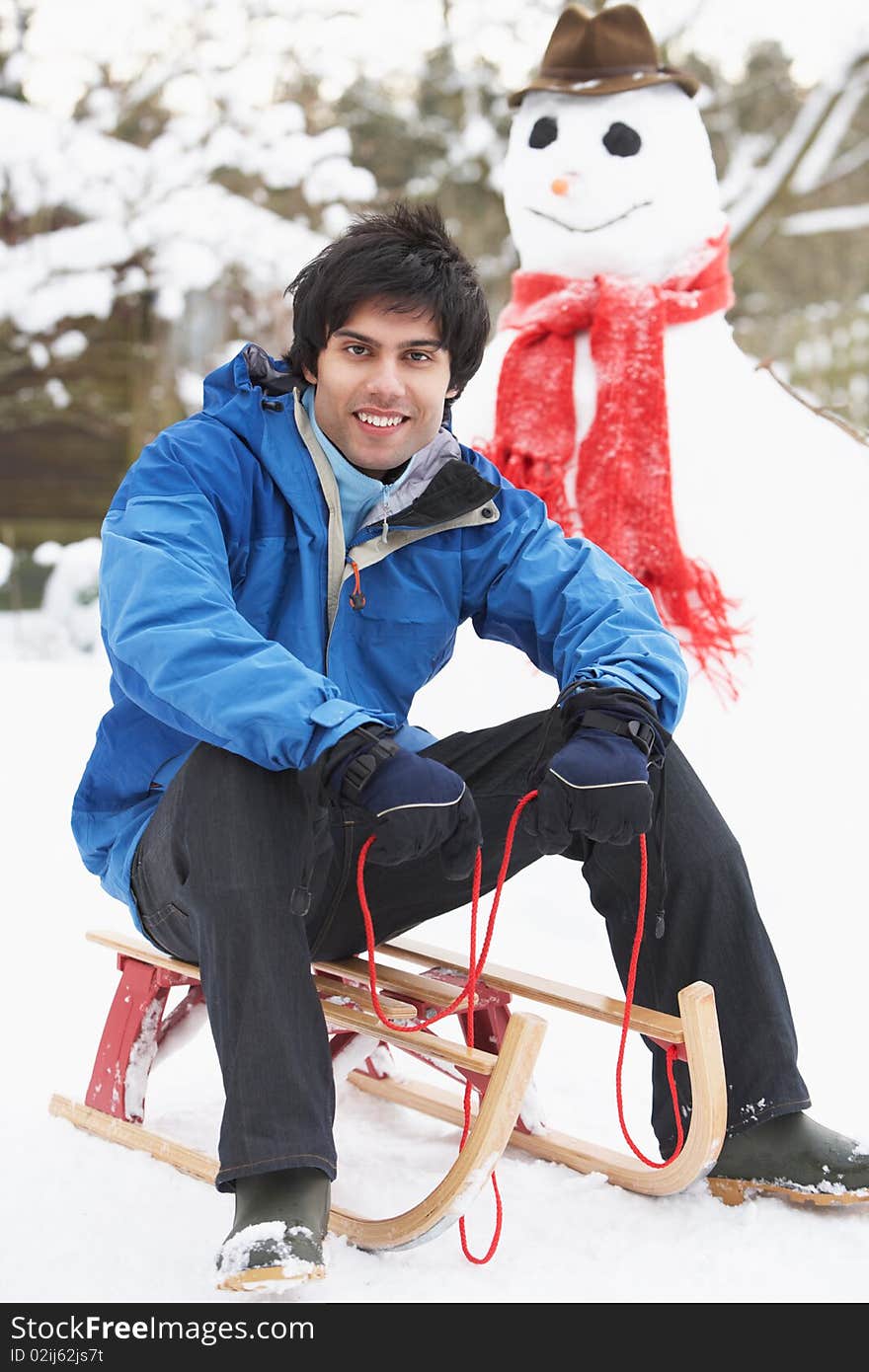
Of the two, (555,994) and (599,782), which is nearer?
(599,782)

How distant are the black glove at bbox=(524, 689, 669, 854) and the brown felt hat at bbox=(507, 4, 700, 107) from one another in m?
1.50

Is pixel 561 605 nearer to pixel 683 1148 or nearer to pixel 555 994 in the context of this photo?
pixel 555 994

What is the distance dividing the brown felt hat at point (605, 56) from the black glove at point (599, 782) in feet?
4.91

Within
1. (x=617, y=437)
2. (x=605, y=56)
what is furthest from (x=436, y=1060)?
(x=605, y=56)

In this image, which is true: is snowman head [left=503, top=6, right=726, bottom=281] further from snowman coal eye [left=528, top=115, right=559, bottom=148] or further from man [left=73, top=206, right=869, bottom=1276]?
man [left=73, top=206, right=869, bottom=1276]

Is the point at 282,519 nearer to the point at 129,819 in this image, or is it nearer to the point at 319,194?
the point at 129,819

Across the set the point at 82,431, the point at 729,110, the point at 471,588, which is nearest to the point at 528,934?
the point at 471,588

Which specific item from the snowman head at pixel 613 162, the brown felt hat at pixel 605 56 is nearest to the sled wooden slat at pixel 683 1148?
the snowman head at pixel 613 162

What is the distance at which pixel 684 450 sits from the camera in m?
2.31

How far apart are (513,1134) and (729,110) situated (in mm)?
8081

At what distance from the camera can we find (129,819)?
152cm

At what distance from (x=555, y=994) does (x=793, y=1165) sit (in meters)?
0.29

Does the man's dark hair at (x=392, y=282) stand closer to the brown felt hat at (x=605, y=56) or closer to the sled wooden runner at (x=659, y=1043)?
the sled wooden runner at (x=659, y=1043)
